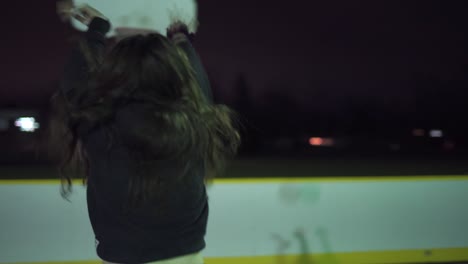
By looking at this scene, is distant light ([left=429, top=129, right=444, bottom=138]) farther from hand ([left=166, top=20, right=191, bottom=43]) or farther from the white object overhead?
hand ([left=166, top=20, right=191, bottom=43])

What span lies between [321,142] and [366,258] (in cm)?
4562

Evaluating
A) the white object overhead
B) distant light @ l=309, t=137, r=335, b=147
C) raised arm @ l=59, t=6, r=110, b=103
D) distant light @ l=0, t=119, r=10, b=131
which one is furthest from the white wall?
distant light @ l=309, t=137, r=335, b=147

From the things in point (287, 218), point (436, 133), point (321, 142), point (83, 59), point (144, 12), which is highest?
point (144, 12)

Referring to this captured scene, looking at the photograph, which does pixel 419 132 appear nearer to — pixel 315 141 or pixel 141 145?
pixel 315 141

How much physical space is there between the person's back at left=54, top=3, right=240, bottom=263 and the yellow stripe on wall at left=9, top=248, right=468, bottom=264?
11.5 feet

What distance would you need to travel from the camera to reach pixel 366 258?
513 centimetres

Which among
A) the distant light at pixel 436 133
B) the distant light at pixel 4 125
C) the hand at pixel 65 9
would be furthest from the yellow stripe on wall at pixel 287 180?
the distant light at pixel 436 133

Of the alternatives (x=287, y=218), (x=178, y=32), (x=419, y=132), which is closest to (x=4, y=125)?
(x=287, y=218)

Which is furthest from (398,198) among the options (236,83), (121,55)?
(236,83)

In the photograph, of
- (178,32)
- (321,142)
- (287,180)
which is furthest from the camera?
(321,142)

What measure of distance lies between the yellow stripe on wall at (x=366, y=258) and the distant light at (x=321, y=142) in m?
43.2

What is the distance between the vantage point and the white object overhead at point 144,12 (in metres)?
2.26

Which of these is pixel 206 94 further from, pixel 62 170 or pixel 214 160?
pixel 62 170

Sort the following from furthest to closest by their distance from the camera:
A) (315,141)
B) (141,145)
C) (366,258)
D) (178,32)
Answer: (315,141) → (366,258) → (178,32) → (141,145)
